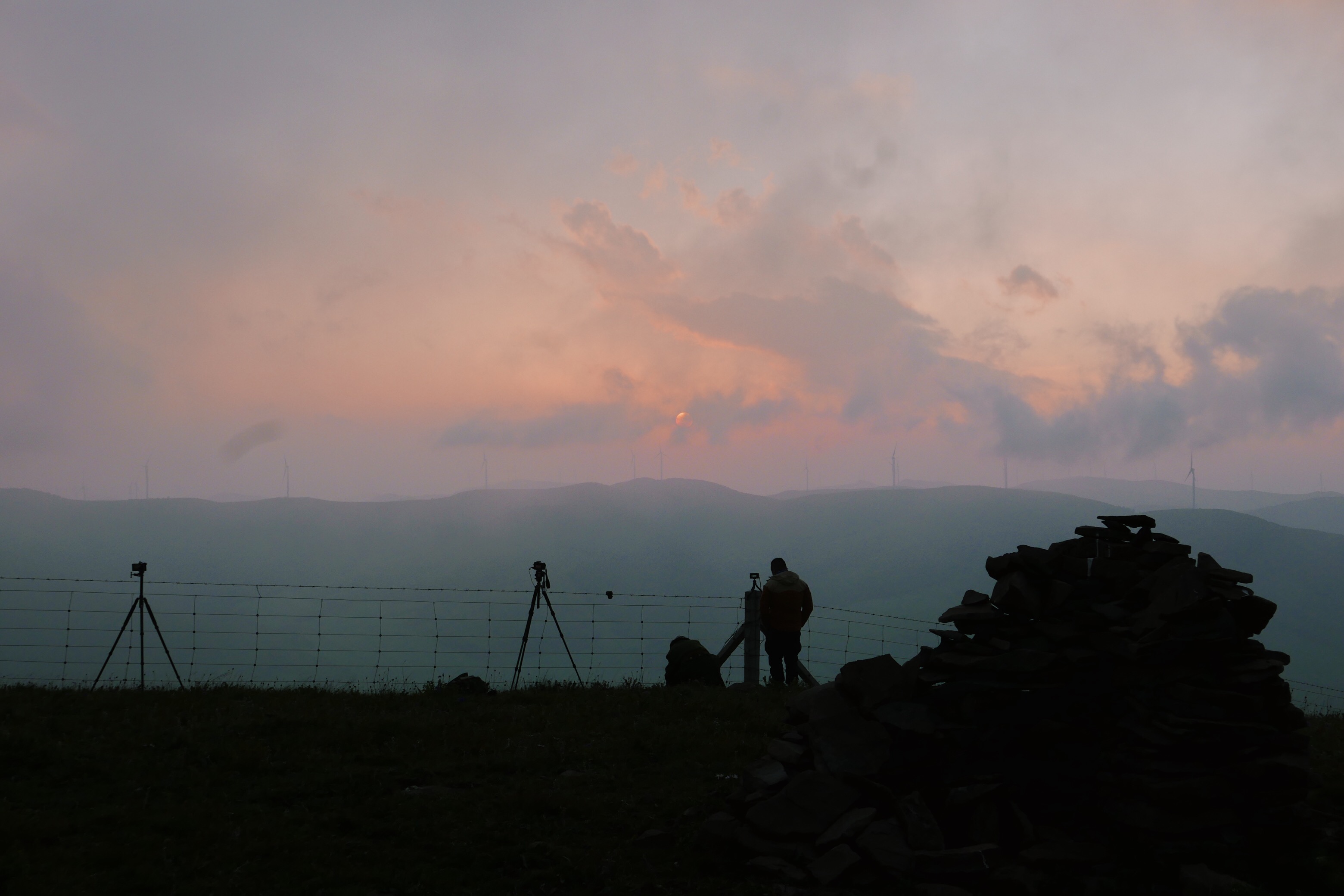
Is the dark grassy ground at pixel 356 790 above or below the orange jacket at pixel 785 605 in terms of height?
below

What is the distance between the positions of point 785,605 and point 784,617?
25cm

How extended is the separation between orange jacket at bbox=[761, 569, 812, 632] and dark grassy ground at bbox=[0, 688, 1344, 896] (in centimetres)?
344

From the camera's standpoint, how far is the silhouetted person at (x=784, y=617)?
61.1 ft

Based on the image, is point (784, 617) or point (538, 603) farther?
point (538, 603)

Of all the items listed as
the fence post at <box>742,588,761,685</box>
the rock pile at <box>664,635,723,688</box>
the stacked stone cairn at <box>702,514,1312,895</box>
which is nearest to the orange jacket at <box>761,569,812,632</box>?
the fence post at <box>742,588,761,685</box>

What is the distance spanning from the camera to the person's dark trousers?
18.8 metres

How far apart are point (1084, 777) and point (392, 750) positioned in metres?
8.64

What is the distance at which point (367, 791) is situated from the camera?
1059 cm

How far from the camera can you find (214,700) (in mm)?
14555

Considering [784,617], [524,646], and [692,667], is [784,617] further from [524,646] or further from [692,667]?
[524,646]

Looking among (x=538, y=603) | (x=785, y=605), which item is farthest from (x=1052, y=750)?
→ (x=538, y=603)

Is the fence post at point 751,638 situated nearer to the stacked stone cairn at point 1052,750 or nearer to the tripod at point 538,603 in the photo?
the tripod at point 538,603

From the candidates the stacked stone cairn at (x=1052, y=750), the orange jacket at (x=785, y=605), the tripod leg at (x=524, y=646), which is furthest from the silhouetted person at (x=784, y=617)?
the stacked stone cairn at (x=1052, y=750)

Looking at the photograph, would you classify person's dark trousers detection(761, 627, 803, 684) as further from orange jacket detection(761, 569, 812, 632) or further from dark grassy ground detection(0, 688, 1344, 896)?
dark grassy ground detection(0, 688, 1344, 896)
